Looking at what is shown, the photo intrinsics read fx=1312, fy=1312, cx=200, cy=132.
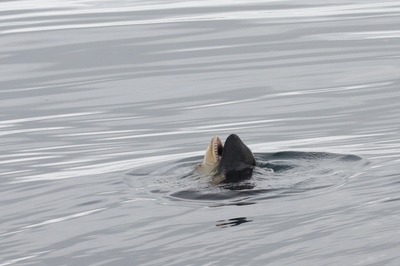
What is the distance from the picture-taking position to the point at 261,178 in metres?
13.9

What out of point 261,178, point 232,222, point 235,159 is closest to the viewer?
point 232,222

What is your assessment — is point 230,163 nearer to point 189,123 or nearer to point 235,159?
point 235,159

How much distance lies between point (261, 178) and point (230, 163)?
0.64m

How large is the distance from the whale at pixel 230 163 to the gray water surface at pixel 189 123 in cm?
45

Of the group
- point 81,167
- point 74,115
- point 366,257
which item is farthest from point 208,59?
point 366,257

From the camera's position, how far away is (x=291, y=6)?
29.2 m

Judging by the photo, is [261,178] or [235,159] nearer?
[261,178]

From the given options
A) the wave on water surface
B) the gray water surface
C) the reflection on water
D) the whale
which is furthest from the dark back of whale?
the reflection on water

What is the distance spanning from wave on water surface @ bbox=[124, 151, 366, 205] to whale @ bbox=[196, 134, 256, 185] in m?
0.11

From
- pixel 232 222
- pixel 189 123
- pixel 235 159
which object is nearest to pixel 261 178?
pixel 235 159

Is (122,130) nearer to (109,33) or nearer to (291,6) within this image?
(109,33)

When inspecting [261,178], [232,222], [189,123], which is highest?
[189,123]

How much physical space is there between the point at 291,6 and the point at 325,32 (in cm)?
445

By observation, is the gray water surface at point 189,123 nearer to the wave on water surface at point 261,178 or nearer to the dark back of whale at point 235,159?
the wave on water surface at point 261,178
